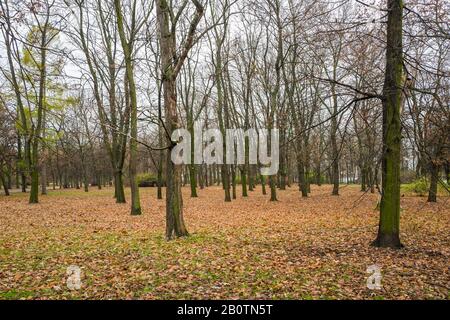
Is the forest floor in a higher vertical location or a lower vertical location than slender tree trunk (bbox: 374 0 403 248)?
lower

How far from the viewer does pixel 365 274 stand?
5.78 m

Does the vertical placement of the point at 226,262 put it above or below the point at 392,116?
below

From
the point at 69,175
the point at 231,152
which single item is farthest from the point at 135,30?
the point at 69,175

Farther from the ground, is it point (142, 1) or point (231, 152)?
point (142, 1)

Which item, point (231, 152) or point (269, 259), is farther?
point (231, 152)

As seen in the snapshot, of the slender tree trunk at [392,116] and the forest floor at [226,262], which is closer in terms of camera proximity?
the forest floor at [226,262]

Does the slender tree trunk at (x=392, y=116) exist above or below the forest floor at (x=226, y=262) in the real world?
above

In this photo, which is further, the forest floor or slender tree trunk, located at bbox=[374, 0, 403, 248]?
slender tree trunk, located at bbox=[374, 0, 403, 248]

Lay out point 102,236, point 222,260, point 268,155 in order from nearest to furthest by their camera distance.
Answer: point 222,260 → point 102,236 → point 268,155

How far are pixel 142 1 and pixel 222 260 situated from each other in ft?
52.4

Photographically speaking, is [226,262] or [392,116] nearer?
[226,262]
